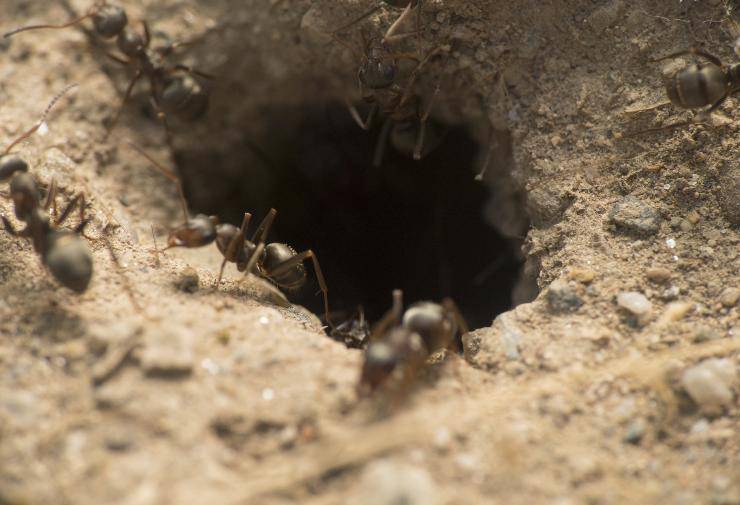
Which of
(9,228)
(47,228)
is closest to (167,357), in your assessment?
(47,228)

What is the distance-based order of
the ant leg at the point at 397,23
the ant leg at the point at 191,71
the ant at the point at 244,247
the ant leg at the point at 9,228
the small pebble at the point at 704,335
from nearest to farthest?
the small pebble at the point at 704,335
the ant leg at the point at 9,228
the ant at the point at 244,247
the ant leg at the point at 397,23
the ant leg at the point at 191,71

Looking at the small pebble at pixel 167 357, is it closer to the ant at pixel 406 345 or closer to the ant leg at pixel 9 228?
the ant at pixel 406 345

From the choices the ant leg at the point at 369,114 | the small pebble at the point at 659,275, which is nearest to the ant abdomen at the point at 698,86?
the small pebble at the point at 659,275

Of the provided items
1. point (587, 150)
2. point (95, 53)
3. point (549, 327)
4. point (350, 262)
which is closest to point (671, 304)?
point (549, 327)

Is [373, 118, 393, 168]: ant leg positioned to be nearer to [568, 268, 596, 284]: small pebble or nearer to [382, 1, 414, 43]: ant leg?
[382, 1, 414, 43]: ant leg

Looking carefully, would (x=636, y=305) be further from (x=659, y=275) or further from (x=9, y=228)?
(x=9, y=228)

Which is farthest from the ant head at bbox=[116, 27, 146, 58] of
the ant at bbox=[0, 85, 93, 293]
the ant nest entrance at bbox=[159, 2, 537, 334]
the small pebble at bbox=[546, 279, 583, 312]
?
the small pebble at bbox=[546, 279, 583, 312]

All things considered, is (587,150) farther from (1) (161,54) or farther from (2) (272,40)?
(1) (161,54)
